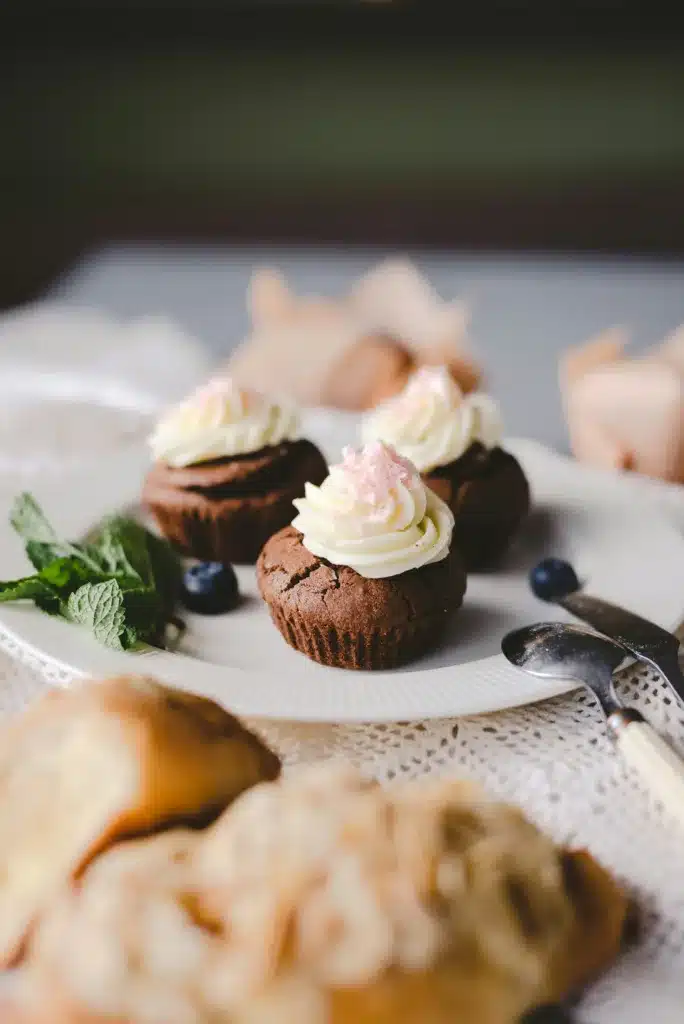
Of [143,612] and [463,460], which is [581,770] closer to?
[143,612]

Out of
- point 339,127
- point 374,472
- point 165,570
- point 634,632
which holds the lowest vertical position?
point 165,570

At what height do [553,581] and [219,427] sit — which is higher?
[219,427]

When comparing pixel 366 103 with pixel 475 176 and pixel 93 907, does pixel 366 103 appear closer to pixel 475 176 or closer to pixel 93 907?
pixel 475 176

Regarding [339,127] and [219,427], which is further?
[339,127]

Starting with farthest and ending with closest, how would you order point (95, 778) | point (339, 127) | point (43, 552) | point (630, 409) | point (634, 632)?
point (339, 127) < point (630, 409) < point (43, 552) < point (634, 632) < point (95, 778)

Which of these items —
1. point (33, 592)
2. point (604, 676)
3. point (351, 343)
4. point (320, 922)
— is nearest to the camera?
point (320, 922)

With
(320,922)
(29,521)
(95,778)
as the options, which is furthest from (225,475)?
(320,922)

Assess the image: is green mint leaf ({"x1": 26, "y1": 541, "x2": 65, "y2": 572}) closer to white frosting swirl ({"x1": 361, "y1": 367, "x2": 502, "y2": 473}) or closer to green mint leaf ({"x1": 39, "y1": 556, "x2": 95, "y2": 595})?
green mint leaf ({"x1": 39, "y1": 556, "x2": 95, "y2": 595})
